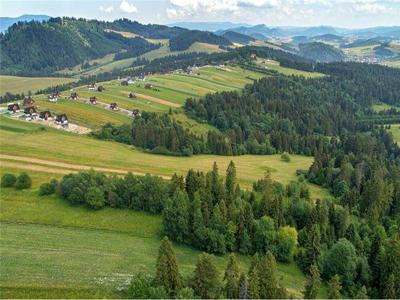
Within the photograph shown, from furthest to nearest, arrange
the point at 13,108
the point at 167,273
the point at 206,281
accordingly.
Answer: the point at 13,108
the point at 167,273
the point at 206,281

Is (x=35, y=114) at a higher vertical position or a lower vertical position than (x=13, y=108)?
lower

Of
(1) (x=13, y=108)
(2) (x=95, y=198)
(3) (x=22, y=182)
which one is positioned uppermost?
(1) (x=13, y=108)

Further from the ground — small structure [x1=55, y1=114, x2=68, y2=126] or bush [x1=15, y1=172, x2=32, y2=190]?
small structure [x1=55, y1=114, x2=68, y2=126]

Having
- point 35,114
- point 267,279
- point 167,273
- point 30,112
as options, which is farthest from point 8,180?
point 30,112

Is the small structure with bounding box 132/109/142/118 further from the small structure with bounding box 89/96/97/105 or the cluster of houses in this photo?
the cluster of houses

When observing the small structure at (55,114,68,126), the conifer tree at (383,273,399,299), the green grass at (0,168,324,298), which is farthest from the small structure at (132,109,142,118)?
the conifer tree at (383,273,399,299)

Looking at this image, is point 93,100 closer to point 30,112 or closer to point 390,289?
point 30,112

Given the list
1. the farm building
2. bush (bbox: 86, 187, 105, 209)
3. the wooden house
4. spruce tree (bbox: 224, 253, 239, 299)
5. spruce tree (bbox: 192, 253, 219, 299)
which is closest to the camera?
spruce tree (bbox: 224, 253, 239, 299)

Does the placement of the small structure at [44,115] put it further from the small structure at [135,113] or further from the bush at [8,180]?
the bush at [8,180]
